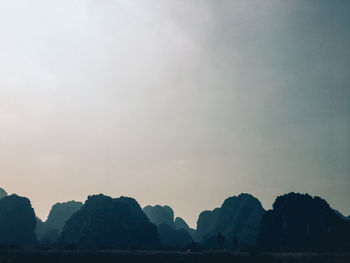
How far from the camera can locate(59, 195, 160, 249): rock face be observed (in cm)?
6209

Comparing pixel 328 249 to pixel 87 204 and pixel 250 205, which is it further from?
pixel 87 204

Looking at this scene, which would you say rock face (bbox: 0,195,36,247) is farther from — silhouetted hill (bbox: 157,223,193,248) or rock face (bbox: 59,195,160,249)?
silhouetted hill (bbox: 157,223,193,248)

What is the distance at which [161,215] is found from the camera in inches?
5039

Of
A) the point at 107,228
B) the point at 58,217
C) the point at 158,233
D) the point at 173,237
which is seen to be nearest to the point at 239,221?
the point at 173,237

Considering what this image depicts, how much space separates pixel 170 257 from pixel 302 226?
3114 centimetres

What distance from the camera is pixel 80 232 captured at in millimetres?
66062

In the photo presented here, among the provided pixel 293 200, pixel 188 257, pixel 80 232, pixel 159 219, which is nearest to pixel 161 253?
pixel 188 257

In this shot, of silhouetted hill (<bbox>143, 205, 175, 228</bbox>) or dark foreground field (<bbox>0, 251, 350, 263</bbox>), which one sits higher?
silhouetted hill (<bbox>143, 205, 175, 228</bbox>)

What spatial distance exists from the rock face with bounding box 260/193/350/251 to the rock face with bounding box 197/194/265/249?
8773 millimetres

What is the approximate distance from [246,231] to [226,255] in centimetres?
3625

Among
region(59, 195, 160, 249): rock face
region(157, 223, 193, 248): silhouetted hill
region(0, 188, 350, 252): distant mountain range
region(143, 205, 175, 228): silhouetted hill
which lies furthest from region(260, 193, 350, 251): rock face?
region(143, 205, 175, 228): silhouetted hill

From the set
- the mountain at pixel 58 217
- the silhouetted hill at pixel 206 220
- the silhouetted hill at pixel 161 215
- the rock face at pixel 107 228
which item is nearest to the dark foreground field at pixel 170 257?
the rock face at pixel 107 228

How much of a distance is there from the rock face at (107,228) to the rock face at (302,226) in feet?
81.8

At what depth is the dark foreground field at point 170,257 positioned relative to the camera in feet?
132
